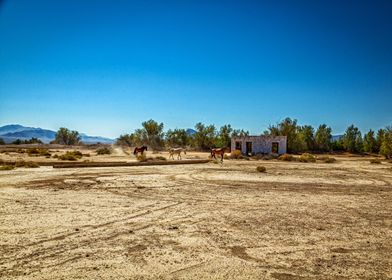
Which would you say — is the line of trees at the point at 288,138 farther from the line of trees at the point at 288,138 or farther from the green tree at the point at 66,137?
the green tree at the point at 66,137

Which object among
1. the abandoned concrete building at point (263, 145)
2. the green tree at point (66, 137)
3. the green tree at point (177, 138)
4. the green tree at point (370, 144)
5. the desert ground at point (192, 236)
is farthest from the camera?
the green tree at point (66, 137)

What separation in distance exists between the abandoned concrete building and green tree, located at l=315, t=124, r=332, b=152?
52.0 ft

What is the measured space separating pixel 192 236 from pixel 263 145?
37808 mm

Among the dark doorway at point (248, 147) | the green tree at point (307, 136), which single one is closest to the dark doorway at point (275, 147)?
the dark doorway at point (248, 147)

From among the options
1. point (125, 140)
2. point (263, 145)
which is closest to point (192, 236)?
point (263, 145)

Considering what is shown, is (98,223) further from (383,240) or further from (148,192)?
(383,240)

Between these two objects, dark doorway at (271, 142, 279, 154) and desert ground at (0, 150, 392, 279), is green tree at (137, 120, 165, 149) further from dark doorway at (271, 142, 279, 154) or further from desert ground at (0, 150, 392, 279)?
desert ground at (0, 150, 392, 279)

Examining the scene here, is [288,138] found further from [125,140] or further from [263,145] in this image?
[125,140]

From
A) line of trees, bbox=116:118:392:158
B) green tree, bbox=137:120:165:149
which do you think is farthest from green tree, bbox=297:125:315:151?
green tree, bbox=137:120:165:149

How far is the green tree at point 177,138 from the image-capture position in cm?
6144

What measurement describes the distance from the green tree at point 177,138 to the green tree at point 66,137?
1215 inches

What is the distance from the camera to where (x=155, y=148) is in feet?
188

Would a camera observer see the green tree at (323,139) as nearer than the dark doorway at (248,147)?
No

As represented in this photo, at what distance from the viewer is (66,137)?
265ft
